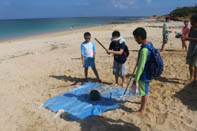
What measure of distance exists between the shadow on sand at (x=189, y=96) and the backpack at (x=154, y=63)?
1.44 m

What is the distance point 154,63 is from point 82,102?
85.9 inches

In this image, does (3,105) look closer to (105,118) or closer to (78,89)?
(78,89)

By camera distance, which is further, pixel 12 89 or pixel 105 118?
pixel 12 89

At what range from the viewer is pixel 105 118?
3.79m

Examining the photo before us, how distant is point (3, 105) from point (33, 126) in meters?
1.50

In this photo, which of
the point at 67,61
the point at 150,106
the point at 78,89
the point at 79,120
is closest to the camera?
the point at 79,120

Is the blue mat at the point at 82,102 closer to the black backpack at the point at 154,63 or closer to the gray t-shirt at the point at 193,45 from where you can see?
the black backpack at the point at 154,63

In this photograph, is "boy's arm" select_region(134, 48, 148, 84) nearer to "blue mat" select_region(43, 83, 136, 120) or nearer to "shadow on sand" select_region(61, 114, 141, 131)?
"shadow on sand" select_region(61, 114, 141, 131)

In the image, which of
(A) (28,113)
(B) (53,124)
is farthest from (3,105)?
(B) (53,124)

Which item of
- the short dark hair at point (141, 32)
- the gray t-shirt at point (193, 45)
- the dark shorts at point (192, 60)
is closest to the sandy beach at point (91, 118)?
the dark shorts at point (192, 60)

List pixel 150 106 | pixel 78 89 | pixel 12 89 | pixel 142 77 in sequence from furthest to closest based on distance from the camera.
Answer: pixel 12 89, pixel 78 89, pixel 150 106, pixel 142 77

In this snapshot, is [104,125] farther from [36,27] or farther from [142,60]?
[36,27]

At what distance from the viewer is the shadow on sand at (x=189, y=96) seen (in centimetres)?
407

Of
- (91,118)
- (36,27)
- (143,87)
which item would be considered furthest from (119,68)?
(36,27)
